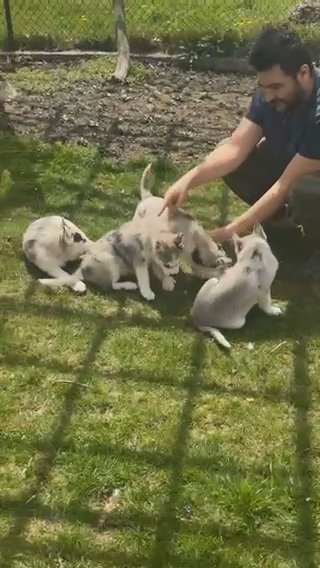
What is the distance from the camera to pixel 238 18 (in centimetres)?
999

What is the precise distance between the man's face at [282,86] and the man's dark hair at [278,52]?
30 millimetres

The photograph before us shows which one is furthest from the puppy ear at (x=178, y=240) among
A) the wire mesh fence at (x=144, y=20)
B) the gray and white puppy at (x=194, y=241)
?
the wire mesh fence at (x=144, y=20)

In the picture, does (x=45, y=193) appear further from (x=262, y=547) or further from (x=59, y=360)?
(x=262, y=547)

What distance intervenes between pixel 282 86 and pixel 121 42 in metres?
4.46

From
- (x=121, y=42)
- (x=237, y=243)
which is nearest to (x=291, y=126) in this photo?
(x=237, y=243)

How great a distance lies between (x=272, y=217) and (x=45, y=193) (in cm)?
162

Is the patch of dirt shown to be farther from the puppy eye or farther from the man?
the puppy eye

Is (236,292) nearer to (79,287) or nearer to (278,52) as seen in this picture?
(79,287)

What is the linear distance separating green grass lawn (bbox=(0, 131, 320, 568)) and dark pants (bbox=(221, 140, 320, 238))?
1.33 ft

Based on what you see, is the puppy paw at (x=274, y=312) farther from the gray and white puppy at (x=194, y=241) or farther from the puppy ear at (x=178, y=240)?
the puppy ear at (x=178, y=240)

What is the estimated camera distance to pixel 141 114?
7367mm

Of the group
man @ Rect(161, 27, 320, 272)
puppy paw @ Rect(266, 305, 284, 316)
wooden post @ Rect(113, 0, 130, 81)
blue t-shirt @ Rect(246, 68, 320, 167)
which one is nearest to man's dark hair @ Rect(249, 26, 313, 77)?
man @ Rect(161, 27, 320, 272)

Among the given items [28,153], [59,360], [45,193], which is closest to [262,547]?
[59,360]

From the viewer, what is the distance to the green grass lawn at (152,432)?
123 inches
